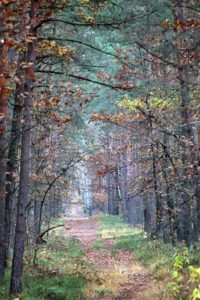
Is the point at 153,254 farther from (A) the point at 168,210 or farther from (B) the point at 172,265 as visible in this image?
(B) the point at 172,265

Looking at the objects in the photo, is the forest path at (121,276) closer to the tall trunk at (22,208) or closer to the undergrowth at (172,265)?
the undergrowth at (172,265)

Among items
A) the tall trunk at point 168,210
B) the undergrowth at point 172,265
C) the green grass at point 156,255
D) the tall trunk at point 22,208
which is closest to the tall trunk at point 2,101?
the tall trunk at point 22,208

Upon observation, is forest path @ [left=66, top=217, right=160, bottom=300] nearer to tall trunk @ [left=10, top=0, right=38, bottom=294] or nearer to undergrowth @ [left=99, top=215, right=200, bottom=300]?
undergrowth @ [left=99, top=215, right=200, bottom=300]

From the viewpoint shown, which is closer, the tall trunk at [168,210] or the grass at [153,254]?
the tall trunk at [168,210]

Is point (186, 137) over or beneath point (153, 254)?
over

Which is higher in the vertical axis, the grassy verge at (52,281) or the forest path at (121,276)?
the grassy verge at (52,281)

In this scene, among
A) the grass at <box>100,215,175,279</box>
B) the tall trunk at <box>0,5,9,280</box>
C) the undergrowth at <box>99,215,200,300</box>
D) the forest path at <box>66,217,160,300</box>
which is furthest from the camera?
the grass at <box>100,215,175,279</box>

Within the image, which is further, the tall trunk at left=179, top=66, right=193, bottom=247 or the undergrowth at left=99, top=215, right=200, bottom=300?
the tall trunk at left=179, top=66, right=193, bottom=247

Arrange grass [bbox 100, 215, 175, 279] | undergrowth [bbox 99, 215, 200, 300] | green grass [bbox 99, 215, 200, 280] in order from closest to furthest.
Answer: undergrowth [bbox 99, 215, 200, 300] < green grass [bbox 99, 215, 200, 280] < grass [bbox 100, 215, 175, 279]

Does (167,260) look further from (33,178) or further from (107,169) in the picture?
(33,178)

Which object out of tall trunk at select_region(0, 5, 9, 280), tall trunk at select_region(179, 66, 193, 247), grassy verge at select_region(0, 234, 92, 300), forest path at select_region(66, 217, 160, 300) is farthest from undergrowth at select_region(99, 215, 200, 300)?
tall trunk at select_region(0, 5, 9, 280)

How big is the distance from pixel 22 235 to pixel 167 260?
663cm

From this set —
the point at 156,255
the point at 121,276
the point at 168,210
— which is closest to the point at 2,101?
the point at 121,276

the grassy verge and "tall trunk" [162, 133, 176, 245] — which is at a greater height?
"tall trunk" [162, 133, 176, 245]
